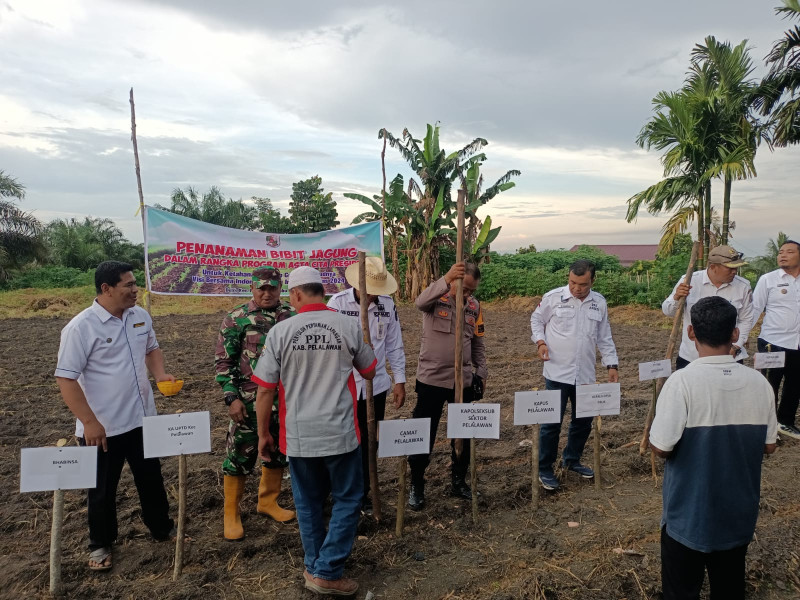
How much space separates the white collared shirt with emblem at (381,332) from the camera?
3.82 m

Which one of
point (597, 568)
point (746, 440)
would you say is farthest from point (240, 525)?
point (746, 440)

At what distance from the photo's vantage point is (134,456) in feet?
10.7

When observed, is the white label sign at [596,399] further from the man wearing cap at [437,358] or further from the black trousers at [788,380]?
the black trousers at [788,380]

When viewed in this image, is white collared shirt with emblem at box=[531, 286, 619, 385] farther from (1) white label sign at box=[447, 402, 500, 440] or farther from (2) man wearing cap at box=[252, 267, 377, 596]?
(2) man wearing cap at box=[252, 267, 377, 596]

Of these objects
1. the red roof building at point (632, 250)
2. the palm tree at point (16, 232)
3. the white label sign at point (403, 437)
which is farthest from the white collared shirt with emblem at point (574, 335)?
the red roof building at point (632, 250)

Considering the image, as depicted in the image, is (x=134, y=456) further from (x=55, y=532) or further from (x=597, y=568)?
(x=597, y=568)

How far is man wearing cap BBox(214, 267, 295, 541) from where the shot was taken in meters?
3.42

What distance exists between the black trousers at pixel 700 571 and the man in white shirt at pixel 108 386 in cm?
296

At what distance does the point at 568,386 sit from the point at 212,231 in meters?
6.66

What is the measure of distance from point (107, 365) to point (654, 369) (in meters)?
4.04

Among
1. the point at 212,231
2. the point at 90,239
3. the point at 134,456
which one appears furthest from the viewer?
the point at 90,239

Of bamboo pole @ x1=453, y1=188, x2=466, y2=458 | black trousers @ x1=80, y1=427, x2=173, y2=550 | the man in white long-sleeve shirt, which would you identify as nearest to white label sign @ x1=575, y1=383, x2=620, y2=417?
the man in white long-sleeve shirt

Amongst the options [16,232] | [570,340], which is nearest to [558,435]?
[570,340]

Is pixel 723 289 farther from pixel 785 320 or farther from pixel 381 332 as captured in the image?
pixel 381 332
